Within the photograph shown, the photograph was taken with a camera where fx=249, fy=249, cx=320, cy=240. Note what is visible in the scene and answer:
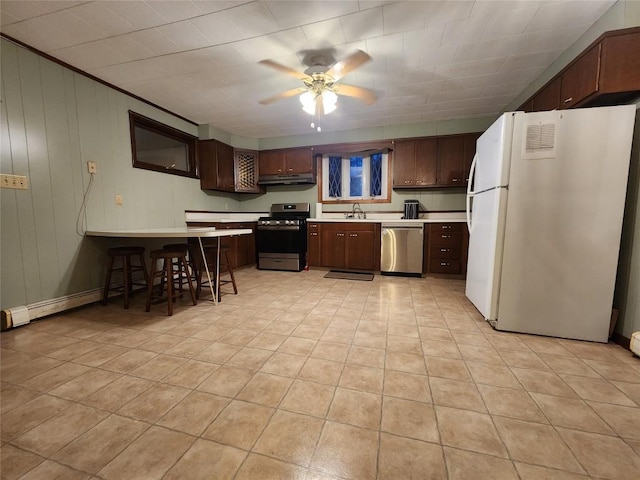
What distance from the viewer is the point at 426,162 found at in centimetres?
413

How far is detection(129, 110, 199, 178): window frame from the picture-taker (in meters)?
3.14

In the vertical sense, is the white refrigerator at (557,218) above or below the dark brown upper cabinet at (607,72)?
below

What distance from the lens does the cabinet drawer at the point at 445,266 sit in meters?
3.84

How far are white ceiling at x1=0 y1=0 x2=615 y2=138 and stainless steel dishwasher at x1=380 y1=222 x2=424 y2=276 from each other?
180 cm

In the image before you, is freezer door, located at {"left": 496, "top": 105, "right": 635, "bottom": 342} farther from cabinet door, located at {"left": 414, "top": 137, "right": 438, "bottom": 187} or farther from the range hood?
the range hood

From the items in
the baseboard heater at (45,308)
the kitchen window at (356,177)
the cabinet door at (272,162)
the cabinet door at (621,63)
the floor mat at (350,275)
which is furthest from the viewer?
the cabinet door at (272,162)

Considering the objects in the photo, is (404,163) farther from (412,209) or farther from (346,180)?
(346,180)

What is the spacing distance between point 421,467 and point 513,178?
6.71 feet

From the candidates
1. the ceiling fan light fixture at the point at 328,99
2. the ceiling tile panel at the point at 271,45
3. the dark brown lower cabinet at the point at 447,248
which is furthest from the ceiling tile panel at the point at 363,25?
the dark brown lower cabinet at the point at 447,248

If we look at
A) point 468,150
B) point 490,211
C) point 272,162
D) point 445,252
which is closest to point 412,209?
point 445,252

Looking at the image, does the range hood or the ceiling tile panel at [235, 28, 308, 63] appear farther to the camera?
the range hood

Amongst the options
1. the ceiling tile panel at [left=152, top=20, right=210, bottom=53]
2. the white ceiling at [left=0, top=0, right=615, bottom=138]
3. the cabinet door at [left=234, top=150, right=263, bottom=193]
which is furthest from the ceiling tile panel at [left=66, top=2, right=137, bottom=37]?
the cabinet door at [left=234, top=150, right=263, bottom=193]

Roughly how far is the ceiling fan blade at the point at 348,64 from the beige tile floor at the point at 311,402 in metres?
2.38

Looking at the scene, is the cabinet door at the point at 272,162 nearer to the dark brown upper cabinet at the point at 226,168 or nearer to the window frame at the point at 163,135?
the dark brown upper cabinet at the point at 226,168
